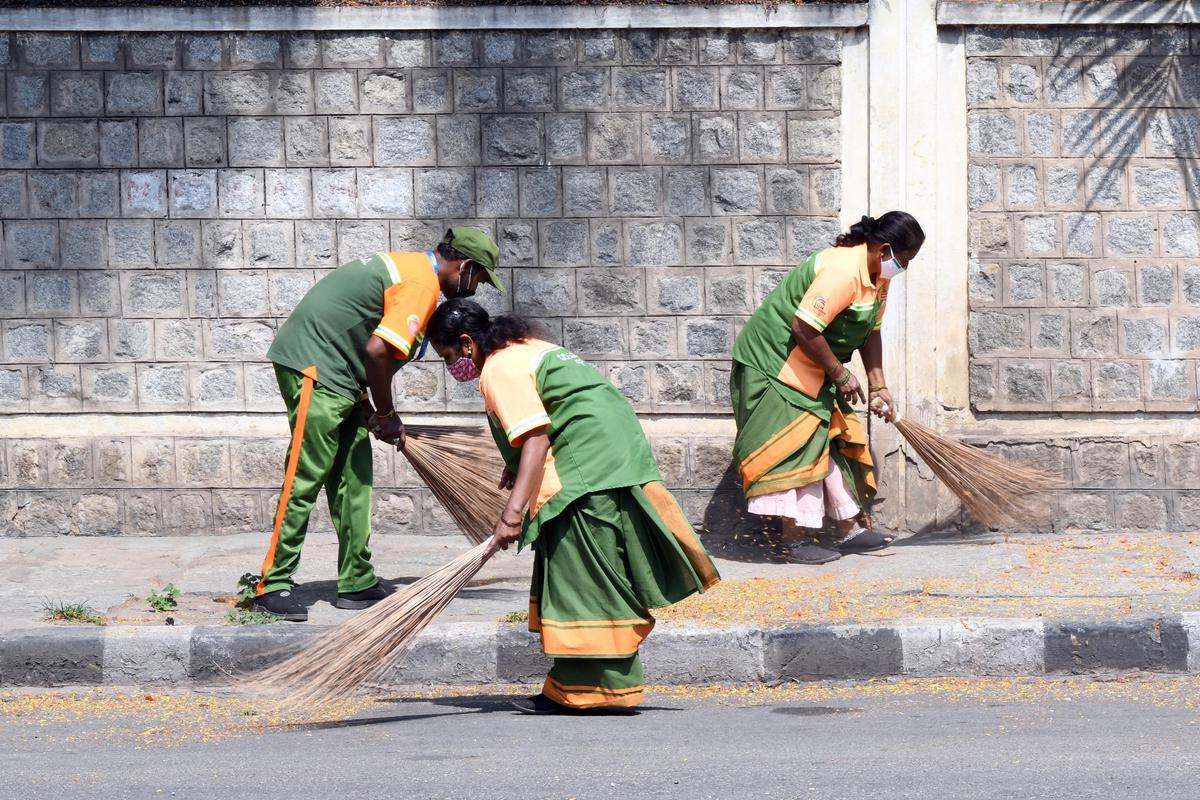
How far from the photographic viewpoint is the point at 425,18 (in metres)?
7.85

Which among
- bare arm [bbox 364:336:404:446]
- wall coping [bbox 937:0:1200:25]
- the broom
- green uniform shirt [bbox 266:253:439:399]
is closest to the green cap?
green uniform shirt [bbox 266:253:439:399]

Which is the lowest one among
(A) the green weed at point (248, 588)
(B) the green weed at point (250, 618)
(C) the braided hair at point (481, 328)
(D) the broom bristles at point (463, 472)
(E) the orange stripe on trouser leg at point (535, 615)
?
(B) the green weed at point (250, 618)

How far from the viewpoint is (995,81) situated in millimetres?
7945

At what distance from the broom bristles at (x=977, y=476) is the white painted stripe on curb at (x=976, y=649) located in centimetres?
174

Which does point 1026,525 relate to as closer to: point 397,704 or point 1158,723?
point 1158,723

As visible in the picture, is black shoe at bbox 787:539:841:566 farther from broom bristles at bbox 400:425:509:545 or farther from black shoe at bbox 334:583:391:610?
black shoe at bbox 334:583:391:610

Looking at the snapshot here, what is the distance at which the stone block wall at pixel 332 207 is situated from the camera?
793cm

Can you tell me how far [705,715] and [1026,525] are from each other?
128 inches

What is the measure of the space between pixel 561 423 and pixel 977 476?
3178 mm

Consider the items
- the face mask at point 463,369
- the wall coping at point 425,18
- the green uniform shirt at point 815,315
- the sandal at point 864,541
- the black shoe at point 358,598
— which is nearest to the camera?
the face mask at point 463,369

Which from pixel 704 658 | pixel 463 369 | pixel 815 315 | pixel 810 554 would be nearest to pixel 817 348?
pixel 815 315

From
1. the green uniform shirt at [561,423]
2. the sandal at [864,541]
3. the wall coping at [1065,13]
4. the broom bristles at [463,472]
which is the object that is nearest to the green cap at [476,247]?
the broom bristles at [463,472]

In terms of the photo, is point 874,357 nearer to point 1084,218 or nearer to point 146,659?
point 1084,218

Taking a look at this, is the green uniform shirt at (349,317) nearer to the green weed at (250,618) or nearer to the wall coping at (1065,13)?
the green weed at (250,618)
